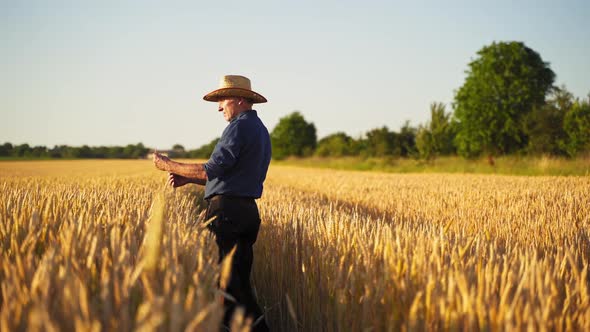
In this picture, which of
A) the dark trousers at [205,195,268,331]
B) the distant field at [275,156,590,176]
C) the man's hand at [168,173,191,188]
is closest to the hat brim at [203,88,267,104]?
the man's hand at [168,173,191,188]

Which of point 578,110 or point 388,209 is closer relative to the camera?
point 388,209

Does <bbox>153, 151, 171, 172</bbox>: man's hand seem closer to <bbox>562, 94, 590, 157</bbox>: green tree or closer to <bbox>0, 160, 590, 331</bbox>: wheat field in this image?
<bbox>0, 160, 590, 331</bbox>: wheat field

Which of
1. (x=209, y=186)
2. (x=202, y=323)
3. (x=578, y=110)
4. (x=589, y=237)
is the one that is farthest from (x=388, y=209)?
(x=578, y=110)

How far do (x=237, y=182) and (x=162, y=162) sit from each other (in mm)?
828

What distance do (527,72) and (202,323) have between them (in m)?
40.3

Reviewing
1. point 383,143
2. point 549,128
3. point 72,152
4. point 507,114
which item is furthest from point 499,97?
point 72,152

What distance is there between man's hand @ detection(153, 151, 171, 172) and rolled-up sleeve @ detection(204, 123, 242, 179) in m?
0.53

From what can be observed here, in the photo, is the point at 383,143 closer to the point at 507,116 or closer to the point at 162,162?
the point at 507,116

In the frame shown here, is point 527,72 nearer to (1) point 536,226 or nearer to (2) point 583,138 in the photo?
(2) point 583,138

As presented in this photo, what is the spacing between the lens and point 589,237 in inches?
178

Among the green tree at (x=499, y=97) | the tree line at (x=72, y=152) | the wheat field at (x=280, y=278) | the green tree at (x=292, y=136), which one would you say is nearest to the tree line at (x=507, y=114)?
the green tree at (x=499, y=97)

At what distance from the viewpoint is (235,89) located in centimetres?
A: 381

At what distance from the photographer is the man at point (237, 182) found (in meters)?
3.44

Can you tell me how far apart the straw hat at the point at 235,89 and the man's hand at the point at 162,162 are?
2.56ft
